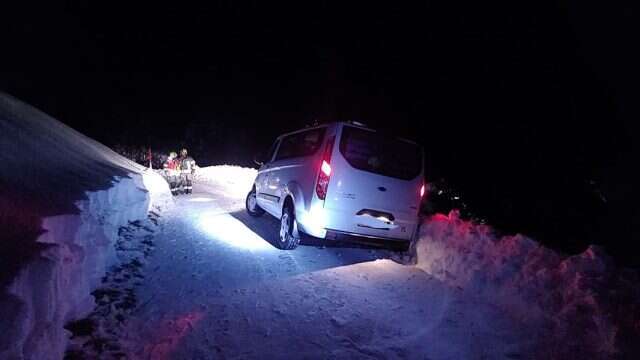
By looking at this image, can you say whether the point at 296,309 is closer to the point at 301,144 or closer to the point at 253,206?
the point at 301,144

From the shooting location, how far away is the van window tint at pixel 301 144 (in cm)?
701

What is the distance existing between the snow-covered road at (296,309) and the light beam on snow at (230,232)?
0.08 metres

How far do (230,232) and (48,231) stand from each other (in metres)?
4.73

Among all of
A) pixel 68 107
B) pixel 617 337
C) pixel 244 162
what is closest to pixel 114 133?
pixel 68 107

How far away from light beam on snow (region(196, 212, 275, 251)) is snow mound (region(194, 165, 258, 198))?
15.2 feet

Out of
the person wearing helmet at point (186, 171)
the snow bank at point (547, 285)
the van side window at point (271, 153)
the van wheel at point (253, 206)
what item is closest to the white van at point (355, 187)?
the snow bank at point (547, 285)

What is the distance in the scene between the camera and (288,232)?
732cm

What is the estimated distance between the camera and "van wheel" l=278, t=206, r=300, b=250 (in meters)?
7.16

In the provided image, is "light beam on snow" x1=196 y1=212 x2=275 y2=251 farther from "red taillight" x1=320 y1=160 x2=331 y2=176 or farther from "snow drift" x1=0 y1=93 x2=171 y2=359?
"red taillight" x1=320 y1=160 x2=331 y2=176

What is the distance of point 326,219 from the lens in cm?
632

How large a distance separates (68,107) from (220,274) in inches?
871

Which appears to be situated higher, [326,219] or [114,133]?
[114,133]

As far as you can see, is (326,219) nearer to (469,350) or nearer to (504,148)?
(469,350)

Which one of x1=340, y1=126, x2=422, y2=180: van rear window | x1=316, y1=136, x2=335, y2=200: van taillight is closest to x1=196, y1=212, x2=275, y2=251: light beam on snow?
x1=316, y1=136, x2=335, y2=200: van taillight
